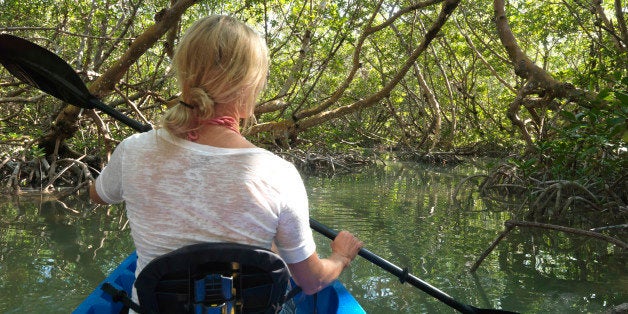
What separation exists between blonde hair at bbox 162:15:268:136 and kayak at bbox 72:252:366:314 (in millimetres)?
825

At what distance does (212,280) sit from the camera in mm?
1195

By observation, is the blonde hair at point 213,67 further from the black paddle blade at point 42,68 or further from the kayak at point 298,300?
the black paddle blade at point 42,68

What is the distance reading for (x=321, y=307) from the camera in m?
2.17

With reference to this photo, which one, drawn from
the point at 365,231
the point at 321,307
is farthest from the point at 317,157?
the point at 321,307

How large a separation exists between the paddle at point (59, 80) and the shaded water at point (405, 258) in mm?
643

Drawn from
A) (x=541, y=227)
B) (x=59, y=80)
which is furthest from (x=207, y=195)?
(x=541, y=227)

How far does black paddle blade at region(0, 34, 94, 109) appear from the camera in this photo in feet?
6.90

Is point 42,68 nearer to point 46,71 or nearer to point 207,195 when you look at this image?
point 46,71

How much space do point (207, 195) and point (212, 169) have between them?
0.19 ft

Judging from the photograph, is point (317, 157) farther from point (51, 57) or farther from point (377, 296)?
point (51, 57)

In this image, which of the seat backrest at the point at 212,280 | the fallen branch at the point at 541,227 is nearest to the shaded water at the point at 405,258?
the fallen branch at the point at 541,227

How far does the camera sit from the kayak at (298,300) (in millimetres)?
1897

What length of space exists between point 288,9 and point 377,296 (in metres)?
7.76

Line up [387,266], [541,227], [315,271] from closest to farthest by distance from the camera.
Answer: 1. [315,271]
2. [387,266]
3. [541,227]
